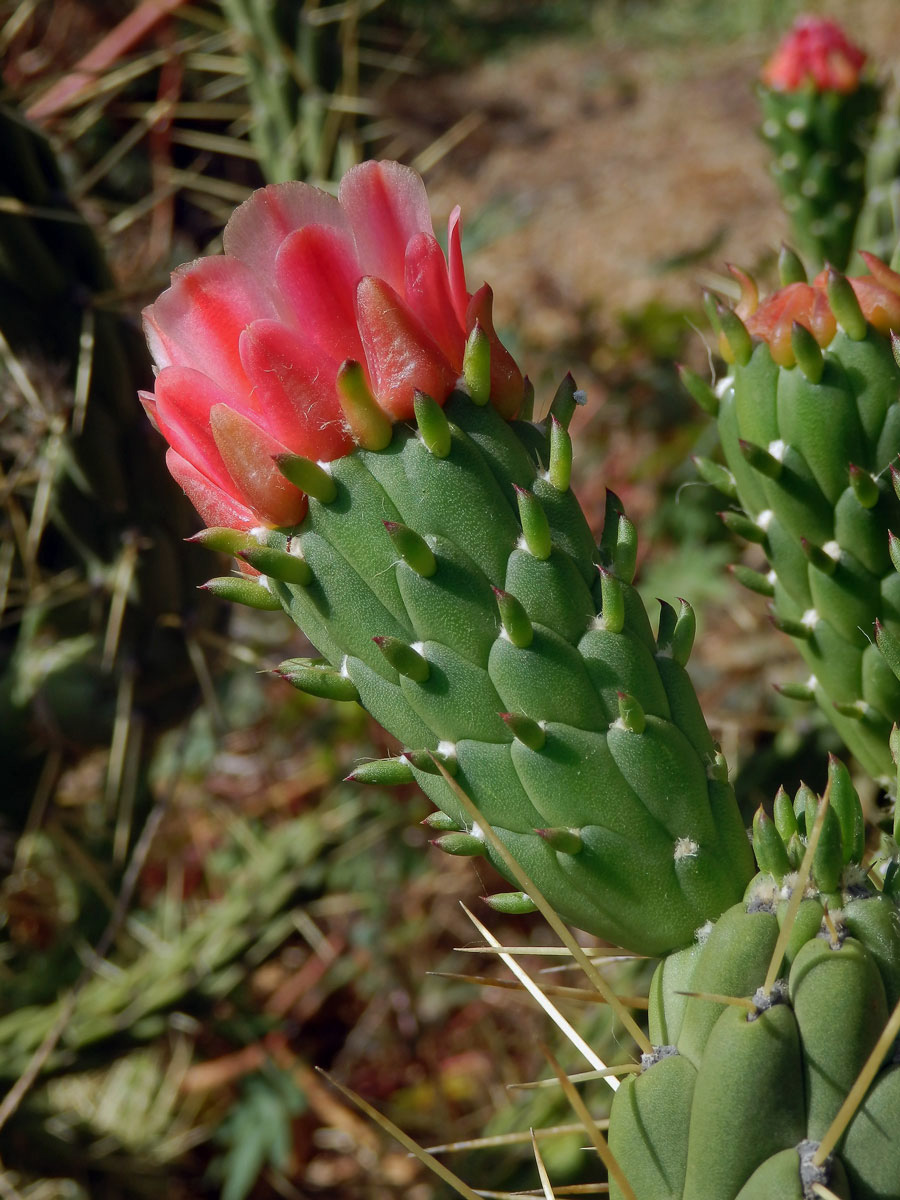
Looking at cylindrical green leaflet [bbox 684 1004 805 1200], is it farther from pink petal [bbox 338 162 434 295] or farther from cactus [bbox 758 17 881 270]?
cactus [bbox 758 17 881 270]

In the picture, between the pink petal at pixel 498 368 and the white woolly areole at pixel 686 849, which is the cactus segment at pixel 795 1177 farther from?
the pink petal at pixel 498 368

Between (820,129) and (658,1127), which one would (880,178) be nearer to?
(820,129)

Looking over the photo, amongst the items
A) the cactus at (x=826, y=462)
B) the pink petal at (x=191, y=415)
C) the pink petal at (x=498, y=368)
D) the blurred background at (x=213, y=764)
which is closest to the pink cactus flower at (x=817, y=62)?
the blurred background at (x=213, y=764)

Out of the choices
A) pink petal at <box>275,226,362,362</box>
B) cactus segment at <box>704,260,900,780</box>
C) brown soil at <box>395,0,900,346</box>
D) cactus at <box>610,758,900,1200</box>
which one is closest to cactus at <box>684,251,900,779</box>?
cactus segment at <box>704,260,900,780</box>

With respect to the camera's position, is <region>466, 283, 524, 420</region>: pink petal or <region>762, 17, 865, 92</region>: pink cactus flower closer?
<region>466, 283, 524, 420</region>: pink petal

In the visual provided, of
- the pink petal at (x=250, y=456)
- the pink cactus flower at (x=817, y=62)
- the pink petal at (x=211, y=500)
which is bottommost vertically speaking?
the pink cactus flower at (x=817, y=62)

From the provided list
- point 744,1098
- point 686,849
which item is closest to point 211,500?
point 686,849

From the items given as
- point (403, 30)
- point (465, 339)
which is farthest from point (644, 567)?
point (403, 30)
